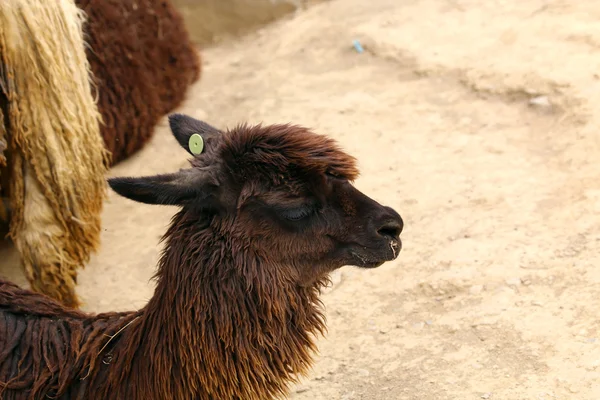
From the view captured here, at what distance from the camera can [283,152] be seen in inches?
133

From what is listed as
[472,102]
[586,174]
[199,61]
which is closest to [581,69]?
[472,102]

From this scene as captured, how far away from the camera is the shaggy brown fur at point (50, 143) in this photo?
187 inches

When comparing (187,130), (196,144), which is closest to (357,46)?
(187,130)

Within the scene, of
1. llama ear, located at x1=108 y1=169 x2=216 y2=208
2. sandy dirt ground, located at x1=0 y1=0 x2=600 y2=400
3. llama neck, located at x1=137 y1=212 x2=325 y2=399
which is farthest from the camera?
sandy dirt ground, located at x1=0 y1=0 x2=600 y2=400

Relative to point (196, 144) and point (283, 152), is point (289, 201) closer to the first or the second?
point (283, 152)

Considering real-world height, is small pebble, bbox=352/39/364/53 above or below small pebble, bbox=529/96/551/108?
below

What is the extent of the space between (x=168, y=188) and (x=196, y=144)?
414mm

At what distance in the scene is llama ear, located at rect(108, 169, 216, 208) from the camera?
10.2 ft

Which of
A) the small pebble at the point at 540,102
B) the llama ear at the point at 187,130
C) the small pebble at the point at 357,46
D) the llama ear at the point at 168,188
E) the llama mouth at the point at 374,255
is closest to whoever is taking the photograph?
the llama ear at the point at 168,188

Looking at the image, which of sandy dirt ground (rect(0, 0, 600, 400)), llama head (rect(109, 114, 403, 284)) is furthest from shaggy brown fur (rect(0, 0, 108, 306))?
llama head (rect(109, 114, 403, 284))

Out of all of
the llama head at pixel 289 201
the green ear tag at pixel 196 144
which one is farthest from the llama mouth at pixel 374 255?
the green ear tag at pixel 196 144

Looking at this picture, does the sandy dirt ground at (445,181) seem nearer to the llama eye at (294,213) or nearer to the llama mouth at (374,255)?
the llama mouth at (374,255)

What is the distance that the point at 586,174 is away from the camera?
5.60 meters

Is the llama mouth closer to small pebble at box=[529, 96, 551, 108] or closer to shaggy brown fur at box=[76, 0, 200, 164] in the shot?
small pebble at box=[529, 96, 551, 108]
